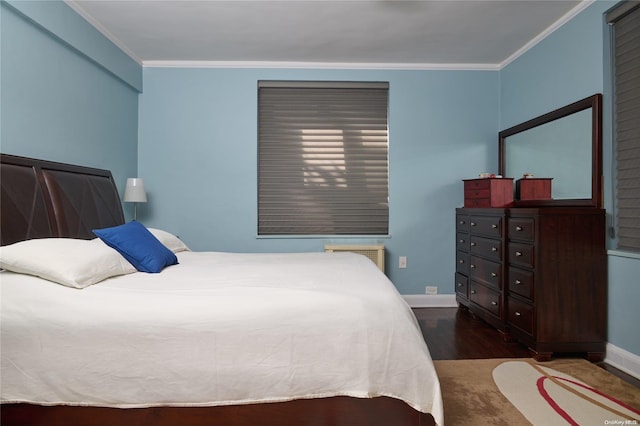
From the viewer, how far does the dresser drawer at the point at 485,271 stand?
9.59ft

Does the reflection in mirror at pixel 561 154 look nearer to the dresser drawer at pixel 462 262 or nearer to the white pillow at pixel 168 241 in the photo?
the dresser drawer at pixel 462 262

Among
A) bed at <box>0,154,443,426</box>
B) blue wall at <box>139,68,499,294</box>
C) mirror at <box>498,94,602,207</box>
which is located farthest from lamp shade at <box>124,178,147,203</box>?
mirror at <box>498,94,602,207</box>

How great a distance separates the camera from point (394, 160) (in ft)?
12.6

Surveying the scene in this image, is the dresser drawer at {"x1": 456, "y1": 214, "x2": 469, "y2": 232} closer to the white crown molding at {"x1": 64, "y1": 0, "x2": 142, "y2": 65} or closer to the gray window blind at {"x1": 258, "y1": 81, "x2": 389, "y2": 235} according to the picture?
the gray window blind at {"x1": 258, "y1": 81, "x2": 389, "y2": 235}

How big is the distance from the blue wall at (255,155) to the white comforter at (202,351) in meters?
2.36

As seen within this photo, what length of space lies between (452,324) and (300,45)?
297 centimetres

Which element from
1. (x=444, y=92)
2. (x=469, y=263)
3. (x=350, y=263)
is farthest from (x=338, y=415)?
(x=444, y=92)

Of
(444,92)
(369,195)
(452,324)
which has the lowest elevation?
(452,324)

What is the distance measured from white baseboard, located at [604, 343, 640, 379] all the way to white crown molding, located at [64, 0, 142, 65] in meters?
4.54

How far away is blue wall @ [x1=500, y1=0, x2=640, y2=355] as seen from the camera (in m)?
2.31

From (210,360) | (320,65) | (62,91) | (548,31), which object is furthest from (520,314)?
(62,91)

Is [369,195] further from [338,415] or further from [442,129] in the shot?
[338,415]

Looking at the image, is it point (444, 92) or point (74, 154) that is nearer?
point (74, 154)

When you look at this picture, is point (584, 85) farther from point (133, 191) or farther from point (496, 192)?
point (133, 191)
